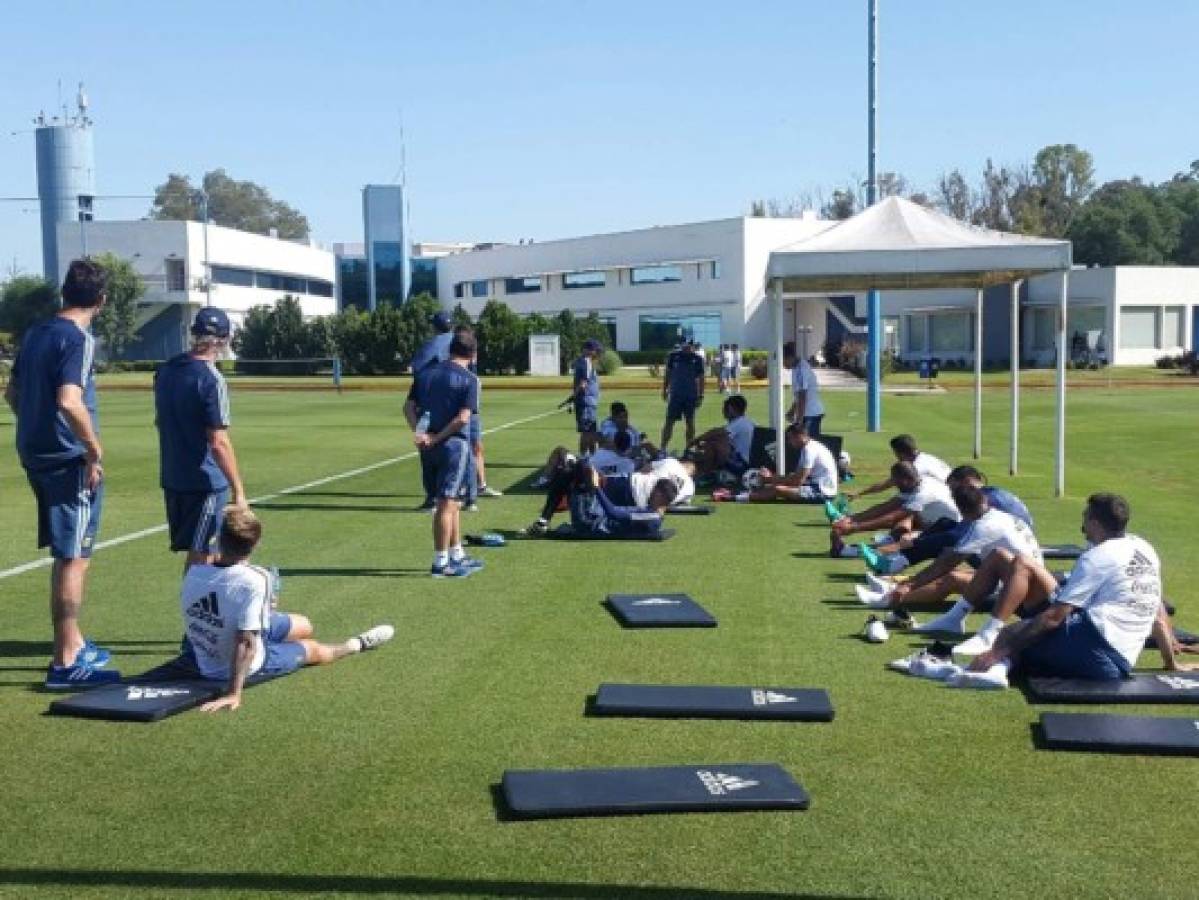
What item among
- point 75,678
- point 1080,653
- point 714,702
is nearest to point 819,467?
point 1080,653

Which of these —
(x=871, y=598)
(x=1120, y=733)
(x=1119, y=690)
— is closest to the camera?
(x=1120, y=733)

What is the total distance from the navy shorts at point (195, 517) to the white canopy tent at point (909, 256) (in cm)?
946

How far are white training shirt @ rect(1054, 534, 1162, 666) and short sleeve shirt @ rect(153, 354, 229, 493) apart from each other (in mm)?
4784

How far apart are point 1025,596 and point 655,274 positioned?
72344 mm

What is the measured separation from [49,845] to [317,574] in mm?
5847

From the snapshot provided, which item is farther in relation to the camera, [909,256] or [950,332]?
[950,332]

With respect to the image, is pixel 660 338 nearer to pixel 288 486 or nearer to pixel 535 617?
pixel 288 486

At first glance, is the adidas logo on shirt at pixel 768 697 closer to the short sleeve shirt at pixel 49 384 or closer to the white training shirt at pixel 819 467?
the short sleeve shirt at pixel 49 384

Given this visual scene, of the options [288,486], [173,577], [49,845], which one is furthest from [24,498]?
[49,845]

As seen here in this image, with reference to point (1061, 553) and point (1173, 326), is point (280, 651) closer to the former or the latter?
point (1061, 553)

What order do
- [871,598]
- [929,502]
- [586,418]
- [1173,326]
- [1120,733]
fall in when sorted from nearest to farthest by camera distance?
1. [1120,733]
2. [871,598]
3. [929,502]
4. [586,418]
5. [1173,326]

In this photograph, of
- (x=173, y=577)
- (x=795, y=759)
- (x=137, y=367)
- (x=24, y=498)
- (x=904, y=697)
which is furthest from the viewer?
(x=137, y=367)

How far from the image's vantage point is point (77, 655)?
7035 mm

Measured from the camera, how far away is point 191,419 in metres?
7.46
